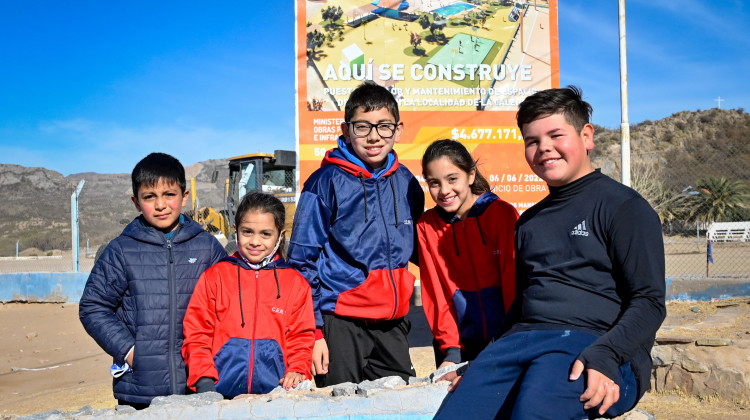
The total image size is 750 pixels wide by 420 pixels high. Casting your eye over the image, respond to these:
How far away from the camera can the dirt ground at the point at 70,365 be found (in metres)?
4.56

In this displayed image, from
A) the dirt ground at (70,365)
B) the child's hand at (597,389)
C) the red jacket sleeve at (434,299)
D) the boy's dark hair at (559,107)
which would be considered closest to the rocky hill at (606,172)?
the dirt ground at (70,365)

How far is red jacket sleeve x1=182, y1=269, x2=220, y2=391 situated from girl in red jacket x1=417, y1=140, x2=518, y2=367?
104 cm

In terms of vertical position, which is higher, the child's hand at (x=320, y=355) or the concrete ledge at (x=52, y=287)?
the child's hand at (x=320, y=355)

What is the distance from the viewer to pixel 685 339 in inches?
195

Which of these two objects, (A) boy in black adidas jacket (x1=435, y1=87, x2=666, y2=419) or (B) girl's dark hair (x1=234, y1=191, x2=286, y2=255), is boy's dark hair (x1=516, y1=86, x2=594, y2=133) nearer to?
(A) boy in black adidas jacket (x1=435, y1=87, x2=666, y2=419)

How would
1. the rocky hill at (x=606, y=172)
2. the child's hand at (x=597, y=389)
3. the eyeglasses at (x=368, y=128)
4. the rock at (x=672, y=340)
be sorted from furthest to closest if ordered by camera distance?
the rocky hill at (x=606, y=172) → the rock at (x=672, y=340) → the eyeglasses at (x=368, y=128) → the child's hand at (x=597, y=389)

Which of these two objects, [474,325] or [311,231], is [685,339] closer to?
[474,325]

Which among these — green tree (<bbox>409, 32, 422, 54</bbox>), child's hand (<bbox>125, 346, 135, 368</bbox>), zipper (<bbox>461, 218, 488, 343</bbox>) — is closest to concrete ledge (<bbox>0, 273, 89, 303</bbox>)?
green tree (<bbox>409, 32, 422, 54</bbox>)

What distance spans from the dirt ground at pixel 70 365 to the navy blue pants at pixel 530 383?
2.94 metres

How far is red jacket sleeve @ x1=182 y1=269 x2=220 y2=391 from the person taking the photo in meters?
2.54

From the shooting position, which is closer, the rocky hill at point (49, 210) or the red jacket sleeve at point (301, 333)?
the red jacket sleeve at point (301, 333)

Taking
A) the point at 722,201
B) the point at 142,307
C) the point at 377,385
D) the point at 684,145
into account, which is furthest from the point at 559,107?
the point at 684,145

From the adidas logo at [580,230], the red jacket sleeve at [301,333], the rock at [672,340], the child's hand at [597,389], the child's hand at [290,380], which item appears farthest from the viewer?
the rock at [672,340]

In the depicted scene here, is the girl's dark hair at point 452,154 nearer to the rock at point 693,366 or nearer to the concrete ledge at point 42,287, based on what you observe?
the rock at point 693,366
